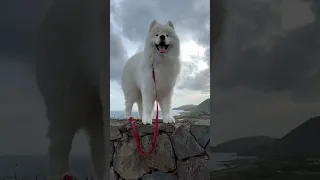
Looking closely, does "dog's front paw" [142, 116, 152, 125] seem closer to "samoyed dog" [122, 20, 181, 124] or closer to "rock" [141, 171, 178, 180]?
"samoyed dog" [122, 20, 181, 124]

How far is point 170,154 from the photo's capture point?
7.73 ft

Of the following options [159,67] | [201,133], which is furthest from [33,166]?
[201,133]

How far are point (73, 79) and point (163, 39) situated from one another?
0.69m

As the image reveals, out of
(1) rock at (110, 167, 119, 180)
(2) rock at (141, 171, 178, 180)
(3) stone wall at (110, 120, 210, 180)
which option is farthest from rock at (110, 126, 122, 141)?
(2) rock at (141, 171, 178, 180)

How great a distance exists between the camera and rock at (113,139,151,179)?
2.37 m

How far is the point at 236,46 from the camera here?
163 cm

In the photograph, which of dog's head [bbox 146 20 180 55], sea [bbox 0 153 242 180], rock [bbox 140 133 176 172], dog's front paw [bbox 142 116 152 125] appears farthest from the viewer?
rock [bbox 140 133 176 172]

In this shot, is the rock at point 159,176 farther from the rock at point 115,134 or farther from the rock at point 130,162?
the rock at point 115,134

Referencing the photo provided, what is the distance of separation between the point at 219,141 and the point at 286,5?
2.57 ft

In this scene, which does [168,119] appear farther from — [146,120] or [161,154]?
[161,154]

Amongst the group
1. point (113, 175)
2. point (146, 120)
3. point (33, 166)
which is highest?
point (146, 120)

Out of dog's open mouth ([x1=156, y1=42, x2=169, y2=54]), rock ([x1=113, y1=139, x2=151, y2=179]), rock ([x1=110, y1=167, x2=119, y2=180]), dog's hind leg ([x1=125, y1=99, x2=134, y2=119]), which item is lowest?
rock ([x1=110, y1=167, x2=119, y2=180])

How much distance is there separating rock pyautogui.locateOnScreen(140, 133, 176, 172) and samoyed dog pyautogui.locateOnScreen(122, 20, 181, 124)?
15 centimetres

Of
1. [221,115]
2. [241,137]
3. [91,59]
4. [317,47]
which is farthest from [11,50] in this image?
[317,47]
